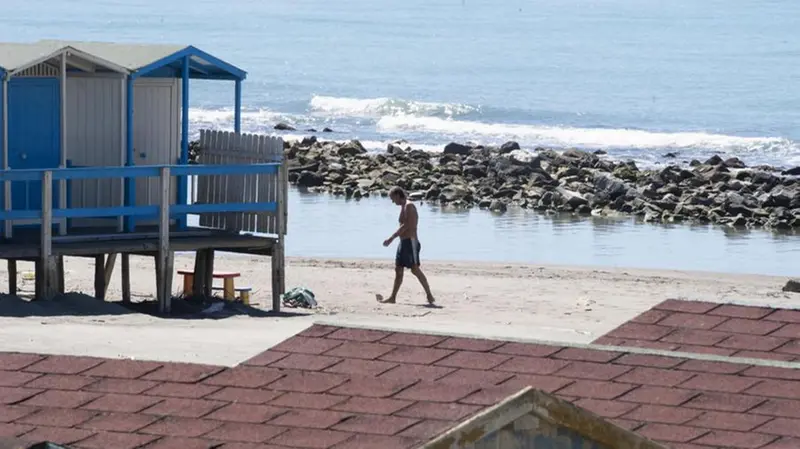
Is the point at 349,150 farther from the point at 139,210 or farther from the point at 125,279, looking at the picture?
the point at 139,210

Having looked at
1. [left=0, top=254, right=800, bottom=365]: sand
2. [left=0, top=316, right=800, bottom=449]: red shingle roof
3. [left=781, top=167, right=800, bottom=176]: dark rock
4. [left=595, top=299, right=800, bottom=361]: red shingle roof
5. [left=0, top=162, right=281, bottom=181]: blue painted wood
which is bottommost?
[left=0, top=254, right=800, bottom=365]: sand

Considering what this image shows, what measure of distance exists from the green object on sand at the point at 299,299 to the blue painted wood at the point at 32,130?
10.1 ft

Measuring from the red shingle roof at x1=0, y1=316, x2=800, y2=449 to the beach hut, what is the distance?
5.77 meters

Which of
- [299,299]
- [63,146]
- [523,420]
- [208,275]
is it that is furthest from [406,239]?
[523,420]

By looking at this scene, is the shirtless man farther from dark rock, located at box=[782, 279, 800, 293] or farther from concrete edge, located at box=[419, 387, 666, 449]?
concrete edge, located at box=[419, 387, 666, 449]

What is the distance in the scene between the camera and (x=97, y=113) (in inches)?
703

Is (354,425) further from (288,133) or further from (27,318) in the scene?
(288,133)

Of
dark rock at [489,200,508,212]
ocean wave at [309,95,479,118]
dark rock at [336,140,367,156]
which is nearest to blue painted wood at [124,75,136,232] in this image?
dark rock at [489,200,508,212]

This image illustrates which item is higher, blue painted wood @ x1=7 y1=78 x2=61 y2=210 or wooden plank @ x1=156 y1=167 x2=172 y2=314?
blue painted wood @ x1=7 y1=78 x2=61 y2=210

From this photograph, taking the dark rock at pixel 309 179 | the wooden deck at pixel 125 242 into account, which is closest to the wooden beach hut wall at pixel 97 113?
the wooden deck at pixel 125 242

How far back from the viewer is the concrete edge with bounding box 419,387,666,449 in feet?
25.7

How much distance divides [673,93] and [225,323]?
58219mm

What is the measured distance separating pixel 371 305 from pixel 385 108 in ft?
141

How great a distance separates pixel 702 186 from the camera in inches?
1390
